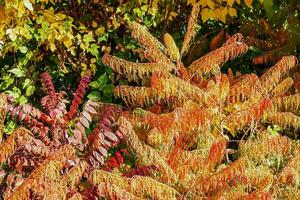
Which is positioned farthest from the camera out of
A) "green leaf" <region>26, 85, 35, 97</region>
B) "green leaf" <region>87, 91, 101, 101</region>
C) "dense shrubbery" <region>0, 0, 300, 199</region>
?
"green leaf" <region>26, 85, 35, 97</region>

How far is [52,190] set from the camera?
372cm

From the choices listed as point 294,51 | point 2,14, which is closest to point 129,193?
point 2,14

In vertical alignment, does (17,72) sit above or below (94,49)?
below

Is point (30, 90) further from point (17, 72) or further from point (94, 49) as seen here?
point (94, 49)

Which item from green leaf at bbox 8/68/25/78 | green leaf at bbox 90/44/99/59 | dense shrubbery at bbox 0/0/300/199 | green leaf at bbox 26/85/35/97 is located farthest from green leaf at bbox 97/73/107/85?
green leaf at bbox 8/68/25/78

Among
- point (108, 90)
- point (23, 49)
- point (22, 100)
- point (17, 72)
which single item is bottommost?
point (22, 100)

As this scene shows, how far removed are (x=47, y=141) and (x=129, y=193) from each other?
1003mm

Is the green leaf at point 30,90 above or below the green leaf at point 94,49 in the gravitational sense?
below

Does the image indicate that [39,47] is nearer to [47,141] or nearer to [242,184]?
[47,141]

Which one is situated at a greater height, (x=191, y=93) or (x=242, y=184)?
(x=191, y=93)

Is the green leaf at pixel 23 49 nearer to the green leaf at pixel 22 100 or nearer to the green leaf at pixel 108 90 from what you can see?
the green leaf at pixel 22 100

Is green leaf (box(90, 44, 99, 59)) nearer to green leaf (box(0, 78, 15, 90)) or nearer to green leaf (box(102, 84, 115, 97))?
green leaf (box(102, 84, 115, 97))

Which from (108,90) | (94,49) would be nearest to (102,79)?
(108,90)

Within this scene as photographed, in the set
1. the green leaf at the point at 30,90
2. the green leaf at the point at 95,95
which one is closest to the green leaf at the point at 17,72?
the green leaf at the point at 30,90
